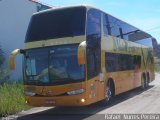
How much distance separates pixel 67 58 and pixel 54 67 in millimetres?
565

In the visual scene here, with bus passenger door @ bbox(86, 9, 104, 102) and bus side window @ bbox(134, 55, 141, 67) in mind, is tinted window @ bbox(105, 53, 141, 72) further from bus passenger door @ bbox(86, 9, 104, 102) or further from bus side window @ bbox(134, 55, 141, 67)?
bus passenger door @ bbox(86, 9, 104, 102)

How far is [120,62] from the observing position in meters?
18.0

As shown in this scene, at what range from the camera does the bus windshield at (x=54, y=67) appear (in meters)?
13.2

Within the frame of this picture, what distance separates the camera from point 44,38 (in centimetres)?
1400

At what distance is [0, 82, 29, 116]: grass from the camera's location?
1447cm

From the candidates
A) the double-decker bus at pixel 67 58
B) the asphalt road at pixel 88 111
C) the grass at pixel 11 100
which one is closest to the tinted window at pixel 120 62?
the double-decker bus at pixel 67 58

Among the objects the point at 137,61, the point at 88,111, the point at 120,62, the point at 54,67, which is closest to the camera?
the point at 54,67

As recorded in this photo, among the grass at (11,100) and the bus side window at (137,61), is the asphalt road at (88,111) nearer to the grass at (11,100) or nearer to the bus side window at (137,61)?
the grass at (11,100)

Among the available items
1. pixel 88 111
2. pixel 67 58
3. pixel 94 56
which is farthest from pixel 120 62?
pixel 67 58

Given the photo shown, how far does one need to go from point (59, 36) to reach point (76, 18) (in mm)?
891

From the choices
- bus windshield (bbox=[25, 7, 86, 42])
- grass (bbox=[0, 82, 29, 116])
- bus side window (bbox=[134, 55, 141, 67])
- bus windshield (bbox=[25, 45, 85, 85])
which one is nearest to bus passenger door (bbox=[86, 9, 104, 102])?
bus windshield (bbox=[25, 7, 86, 42])

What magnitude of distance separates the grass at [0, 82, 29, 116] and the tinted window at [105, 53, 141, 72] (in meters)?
3.82

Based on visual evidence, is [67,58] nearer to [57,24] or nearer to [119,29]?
[57,24]

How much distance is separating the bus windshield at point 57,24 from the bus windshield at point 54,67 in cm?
58
